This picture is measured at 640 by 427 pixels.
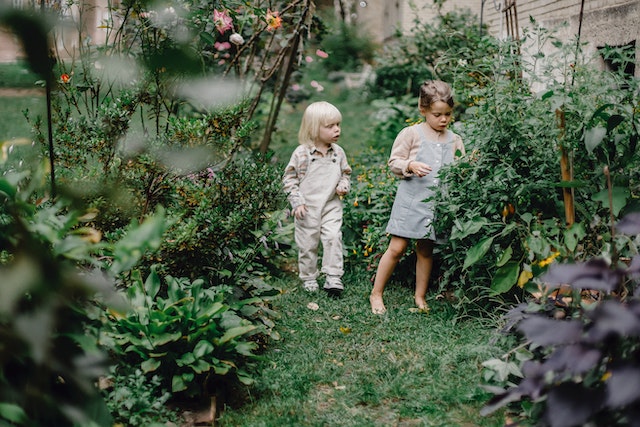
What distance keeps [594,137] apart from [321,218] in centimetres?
215

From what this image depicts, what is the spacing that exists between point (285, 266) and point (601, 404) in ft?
11.9

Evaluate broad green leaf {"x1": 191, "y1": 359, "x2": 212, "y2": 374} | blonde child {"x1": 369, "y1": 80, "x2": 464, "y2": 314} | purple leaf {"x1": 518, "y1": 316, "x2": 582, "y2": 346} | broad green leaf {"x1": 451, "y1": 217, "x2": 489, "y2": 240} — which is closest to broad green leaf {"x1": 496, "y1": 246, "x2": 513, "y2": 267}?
broad green leaf {"x1": 451, "y1": 217, "x2": 489, "y2": 240}

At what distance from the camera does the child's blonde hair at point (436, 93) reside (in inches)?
163

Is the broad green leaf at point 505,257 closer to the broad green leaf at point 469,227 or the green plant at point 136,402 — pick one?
the broad green leaf at point 469,227

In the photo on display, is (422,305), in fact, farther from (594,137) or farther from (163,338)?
(163,338)

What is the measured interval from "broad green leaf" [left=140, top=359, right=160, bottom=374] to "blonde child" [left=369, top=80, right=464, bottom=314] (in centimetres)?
176

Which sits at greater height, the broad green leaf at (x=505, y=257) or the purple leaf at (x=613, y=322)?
the purple leaf at (x=613, y=322)

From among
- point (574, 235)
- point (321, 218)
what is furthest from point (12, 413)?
point (321, 218)

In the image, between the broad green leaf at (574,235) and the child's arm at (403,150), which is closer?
the broad green leaf at (574,235)

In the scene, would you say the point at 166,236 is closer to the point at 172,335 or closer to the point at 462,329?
the point at 172,335

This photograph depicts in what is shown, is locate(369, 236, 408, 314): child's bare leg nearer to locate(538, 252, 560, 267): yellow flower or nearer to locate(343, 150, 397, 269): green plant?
locate(343, 150, 397, 269): green plant

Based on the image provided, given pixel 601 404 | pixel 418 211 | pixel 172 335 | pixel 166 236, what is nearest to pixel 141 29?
pixel 166 236

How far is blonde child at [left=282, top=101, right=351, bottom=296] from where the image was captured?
4625 millimetres

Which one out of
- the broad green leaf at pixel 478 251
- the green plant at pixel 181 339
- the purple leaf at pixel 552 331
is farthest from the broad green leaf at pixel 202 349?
the broad green leaf at pixel 478 251
